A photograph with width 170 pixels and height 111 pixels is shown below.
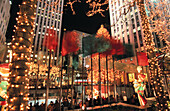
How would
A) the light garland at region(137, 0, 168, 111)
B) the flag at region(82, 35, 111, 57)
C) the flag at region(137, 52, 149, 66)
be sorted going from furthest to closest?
the flag at region(137, 52, 149, 66) < the flag at region(82, 35, 111, 57) < the light garland at region(137, 0, 168, 111)

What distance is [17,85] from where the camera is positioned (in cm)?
301

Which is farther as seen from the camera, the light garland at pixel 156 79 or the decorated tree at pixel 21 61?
the light garland at pixel 156 79

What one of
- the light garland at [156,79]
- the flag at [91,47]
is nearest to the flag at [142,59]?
the flag at [91,47]

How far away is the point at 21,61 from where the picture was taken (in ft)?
10.4

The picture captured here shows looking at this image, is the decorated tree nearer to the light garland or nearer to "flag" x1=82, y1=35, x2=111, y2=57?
the light garland

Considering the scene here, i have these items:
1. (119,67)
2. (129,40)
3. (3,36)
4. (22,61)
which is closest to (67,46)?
(119,67)

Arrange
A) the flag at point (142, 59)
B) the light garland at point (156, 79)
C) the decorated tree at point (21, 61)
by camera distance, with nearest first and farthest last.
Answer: the decorated tree at point (21, 61), the light garland at point (156, 79), the flag at point (142, 59)

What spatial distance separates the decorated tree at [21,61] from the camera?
2.96 m

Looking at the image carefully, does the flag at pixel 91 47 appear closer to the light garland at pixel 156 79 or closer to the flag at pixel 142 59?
the flag at pixel 142 59

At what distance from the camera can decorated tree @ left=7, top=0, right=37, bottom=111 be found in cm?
296

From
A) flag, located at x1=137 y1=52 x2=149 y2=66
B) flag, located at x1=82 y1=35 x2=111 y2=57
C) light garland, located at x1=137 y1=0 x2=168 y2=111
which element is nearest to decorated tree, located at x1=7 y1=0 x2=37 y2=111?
light garland, located at x1=137 y1=0 x2=168 y2=111

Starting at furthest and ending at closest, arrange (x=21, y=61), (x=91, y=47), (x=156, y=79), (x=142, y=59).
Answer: (x=142, y=59) → (x=91, y=47) → (x=156, y=79) → (x=21, y=61)

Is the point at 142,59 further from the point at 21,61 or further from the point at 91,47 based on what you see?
the point at 21,61

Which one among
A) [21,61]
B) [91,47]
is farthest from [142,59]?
[21,61]
